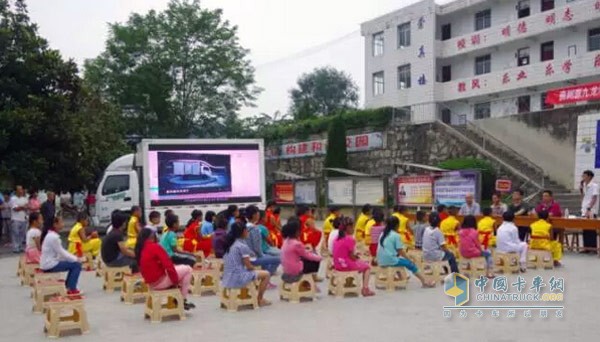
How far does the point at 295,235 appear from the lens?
835cm

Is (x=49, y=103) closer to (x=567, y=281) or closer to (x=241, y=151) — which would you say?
(x=241, y=151)

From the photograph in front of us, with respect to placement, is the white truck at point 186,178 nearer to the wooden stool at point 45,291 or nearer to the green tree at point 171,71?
the wooden stool at point 45,291

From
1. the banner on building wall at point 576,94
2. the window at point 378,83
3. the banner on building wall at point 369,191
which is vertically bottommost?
the banner on building wall at point 369,191

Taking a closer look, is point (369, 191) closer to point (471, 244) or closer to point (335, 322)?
point (471, 244)

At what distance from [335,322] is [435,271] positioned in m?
3.08

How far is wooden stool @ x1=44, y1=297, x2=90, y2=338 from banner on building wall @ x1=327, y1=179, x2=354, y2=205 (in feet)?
53.1

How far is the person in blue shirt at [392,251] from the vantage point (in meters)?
8.84

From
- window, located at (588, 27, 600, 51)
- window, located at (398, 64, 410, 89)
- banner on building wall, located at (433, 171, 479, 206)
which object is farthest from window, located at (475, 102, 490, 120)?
banner on building wall, located at (433, 171, 479, 206)

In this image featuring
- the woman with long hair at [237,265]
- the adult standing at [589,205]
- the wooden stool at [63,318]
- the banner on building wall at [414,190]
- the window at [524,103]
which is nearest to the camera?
the wooden stool at [63,318]

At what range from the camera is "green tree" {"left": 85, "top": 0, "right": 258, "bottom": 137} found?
3172 centimetres

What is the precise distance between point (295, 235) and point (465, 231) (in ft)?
10.6

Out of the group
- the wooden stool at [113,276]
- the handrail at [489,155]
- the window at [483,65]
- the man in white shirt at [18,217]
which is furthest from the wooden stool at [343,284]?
the window at [483,65]

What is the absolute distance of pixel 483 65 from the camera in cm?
3089

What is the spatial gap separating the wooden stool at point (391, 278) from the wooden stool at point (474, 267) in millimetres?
1415
